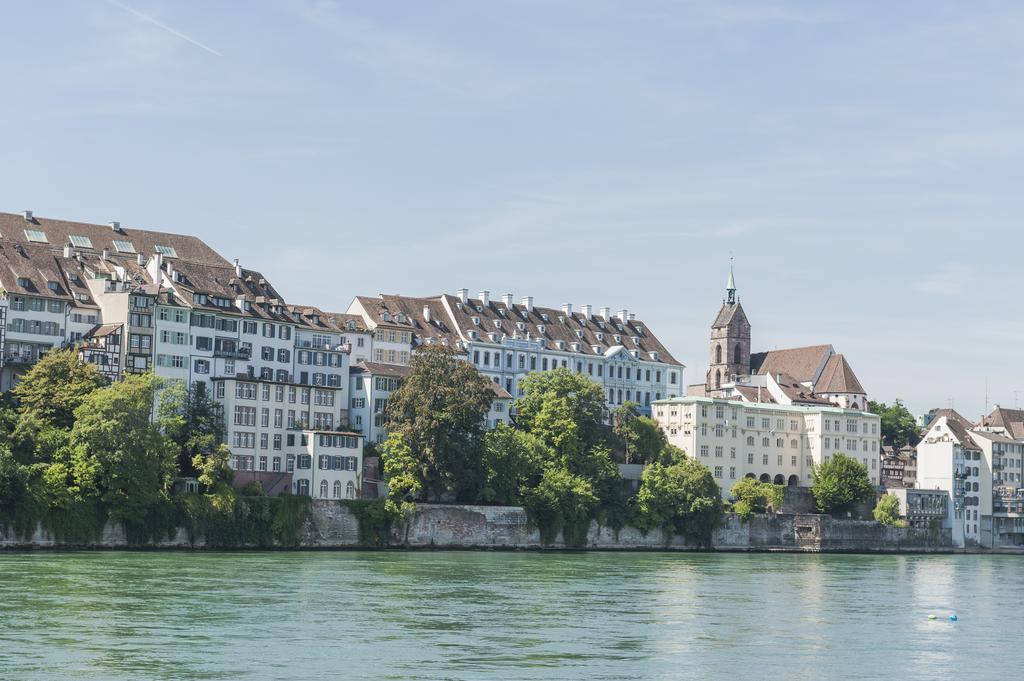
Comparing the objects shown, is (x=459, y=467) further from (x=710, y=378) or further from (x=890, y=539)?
(x=710, y=378)

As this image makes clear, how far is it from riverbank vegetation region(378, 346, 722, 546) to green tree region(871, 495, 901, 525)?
20.9m

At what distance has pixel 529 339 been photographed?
154375 millimetres

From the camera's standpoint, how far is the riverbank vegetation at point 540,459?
117m

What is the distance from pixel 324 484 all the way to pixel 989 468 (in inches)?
3225

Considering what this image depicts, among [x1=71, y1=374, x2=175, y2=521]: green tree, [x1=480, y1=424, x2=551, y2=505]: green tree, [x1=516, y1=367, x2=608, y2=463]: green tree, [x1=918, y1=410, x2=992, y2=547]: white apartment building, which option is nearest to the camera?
[x1=71, y1=374, x2=175, y2=521]: green tree

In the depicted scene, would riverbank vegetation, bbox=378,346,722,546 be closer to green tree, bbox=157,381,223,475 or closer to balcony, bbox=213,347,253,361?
balcony, bbox=213,347,253,361

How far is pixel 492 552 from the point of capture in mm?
116875

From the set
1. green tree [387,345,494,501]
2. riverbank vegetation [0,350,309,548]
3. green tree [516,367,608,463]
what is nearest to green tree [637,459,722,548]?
green tree [516,367,608,463]

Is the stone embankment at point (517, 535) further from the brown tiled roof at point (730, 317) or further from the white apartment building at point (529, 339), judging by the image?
the brown tiled roof at point (730, 317)

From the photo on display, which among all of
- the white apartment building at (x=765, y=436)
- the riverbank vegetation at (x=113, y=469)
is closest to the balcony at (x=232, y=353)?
the riverbank vegetation at (x=113, y=469)

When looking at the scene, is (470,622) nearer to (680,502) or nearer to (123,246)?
(123,246)

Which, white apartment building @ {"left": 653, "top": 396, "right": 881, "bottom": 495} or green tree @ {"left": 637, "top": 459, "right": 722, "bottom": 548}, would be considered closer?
green tree @ {"left": 637, "top": 459, "right": 722, "bottom": 548}

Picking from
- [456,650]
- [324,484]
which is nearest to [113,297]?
[324,484]

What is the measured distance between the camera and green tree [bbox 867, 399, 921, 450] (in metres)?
185
